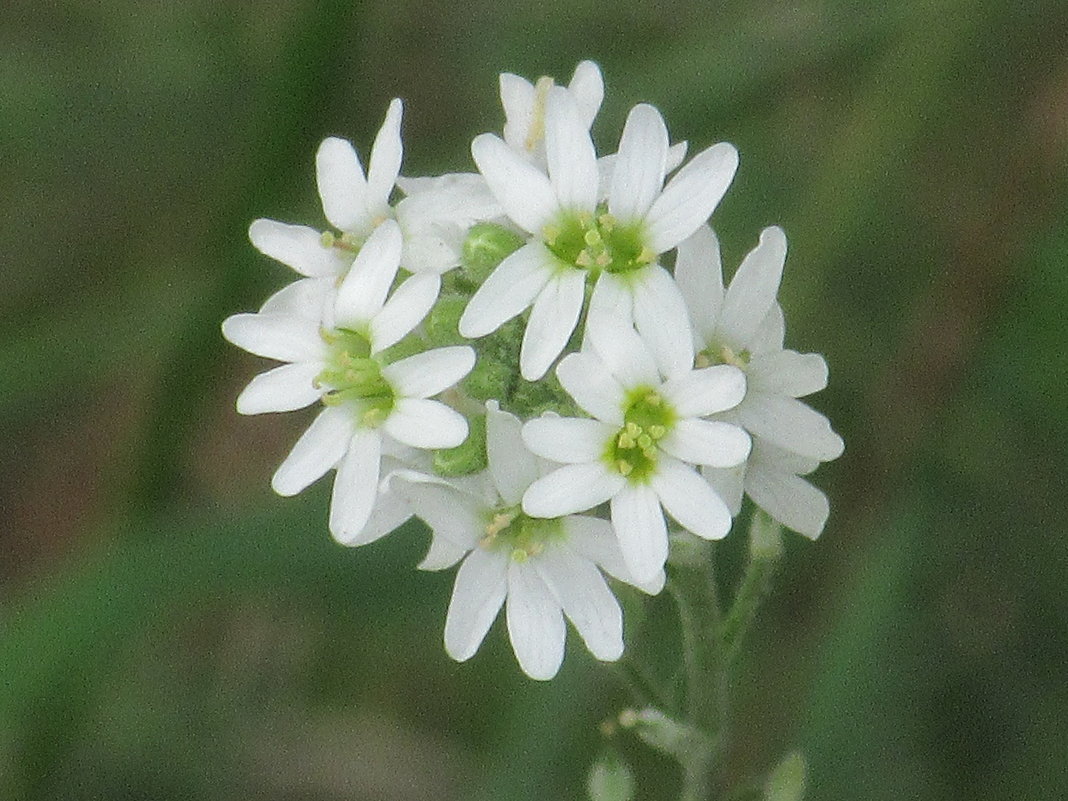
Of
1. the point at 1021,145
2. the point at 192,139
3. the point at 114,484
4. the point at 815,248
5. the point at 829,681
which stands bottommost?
the point at 829,681

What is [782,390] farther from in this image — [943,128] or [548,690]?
[943,128]

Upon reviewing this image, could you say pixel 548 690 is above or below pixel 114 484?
below

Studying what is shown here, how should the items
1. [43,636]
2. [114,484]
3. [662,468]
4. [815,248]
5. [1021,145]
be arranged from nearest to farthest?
[662,468], [43,636], [815,248], [114,484], [1021,145]

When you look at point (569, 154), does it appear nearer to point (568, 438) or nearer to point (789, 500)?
point (568, 438)

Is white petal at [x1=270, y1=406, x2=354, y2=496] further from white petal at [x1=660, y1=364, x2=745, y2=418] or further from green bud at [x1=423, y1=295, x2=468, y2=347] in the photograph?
white petal at [x1=660, y1=364, x2=745, y2=418]

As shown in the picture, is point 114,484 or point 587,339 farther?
point 114,484

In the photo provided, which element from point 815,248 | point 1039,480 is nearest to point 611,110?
point 815,248

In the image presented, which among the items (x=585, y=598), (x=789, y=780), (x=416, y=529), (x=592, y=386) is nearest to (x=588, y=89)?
(x=592, y=386)
